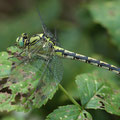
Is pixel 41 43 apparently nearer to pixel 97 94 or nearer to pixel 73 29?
pixel 97 94

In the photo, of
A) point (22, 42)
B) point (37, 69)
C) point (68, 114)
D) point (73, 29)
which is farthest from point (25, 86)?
point (73, 29)

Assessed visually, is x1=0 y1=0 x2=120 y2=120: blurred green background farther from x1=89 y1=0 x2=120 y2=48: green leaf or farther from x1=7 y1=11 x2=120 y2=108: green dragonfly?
x1=7 y1=11 x2=120 y2=108: green dragonfly

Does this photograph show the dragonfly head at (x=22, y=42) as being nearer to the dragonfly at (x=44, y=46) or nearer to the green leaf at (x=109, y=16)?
the dragonfly at (x=44, y=46)

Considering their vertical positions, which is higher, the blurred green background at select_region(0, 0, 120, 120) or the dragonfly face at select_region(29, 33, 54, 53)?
the blurred green background at select_region(0, 0, 120, 120)

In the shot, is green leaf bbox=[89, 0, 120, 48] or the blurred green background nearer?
the blurred green background

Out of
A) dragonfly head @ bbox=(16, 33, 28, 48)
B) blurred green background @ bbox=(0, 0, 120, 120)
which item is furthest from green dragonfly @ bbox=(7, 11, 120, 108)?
blurred green background @ bbox=(0, 0, 120, 120)

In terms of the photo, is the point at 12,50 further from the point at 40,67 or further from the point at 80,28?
the point at 80,28
